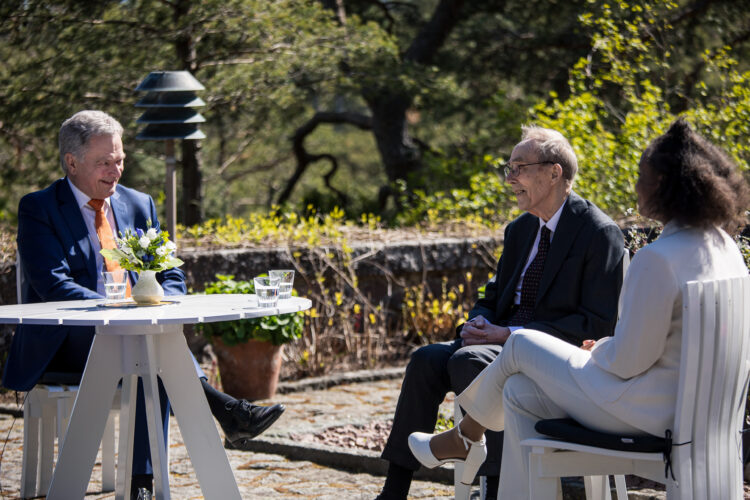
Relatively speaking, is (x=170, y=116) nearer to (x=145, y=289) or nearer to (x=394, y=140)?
(x=145, y=289)

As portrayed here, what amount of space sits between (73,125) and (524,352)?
2.19 meters

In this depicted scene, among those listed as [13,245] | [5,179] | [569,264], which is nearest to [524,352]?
[569,264]

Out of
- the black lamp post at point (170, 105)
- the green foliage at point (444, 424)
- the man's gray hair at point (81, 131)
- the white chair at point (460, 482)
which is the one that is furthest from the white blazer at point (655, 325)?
the black lamp post at point (170, 105)

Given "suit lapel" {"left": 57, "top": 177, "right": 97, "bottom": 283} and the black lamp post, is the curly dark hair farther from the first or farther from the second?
the black lamp post

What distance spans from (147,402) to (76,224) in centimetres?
98

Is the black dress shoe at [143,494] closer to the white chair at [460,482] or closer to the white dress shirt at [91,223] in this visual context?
the white dress shirt at [91,223]

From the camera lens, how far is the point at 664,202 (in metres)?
2.70

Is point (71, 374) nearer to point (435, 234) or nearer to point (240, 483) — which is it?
point (240, 483)

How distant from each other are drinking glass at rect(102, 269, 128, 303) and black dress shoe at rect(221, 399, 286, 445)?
2.21ft

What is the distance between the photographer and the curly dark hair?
8.73 ft

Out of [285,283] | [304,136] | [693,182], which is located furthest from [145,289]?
[304,136]

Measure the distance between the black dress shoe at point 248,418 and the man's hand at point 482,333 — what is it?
2.67 feet

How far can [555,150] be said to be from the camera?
3.81 metres

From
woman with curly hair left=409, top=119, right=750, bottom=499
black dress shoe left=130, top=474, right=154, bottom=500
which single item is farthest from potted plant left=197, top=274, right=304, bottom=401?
woman with curly hair left=409, top=119, right=750, bottom=499
